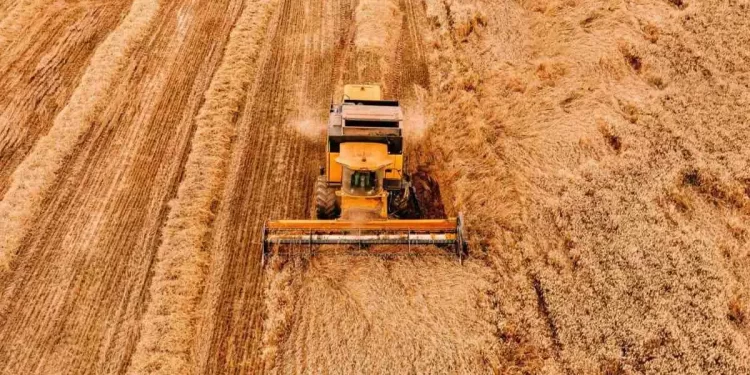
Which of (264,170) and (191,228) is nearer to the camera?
(191,228)

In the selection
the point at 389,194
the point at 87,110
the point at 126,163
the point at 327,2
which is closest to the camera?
the point at 389,194

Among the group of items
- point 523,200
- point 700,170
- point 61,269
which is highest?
point 700,170

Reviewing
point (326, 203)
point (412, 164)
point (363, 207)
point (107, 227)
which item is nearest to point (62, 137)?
point (107, 227)

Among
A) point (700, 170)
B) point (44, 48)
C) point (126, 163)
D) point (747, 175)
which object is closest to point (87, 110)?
point (126, 163)

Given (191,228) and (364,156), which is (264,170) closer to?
(191,228)

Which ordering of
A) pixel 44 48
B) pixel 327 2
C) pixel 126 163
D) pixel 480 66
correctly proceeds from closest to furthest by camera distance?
pixel 126 163
pixel 480 66
pixel 44 48
pixel 327 2

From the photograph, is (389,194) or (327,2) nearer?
(389,194)

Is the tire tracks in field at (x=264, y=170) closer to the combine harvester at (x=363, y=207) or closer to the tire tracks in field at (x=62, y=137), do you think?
the combine harvester at (x=363, y=207)

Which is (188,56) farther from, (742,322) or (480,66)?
(742,322)

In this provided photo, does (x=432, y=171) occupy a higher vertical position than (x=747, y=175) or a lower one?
lower
